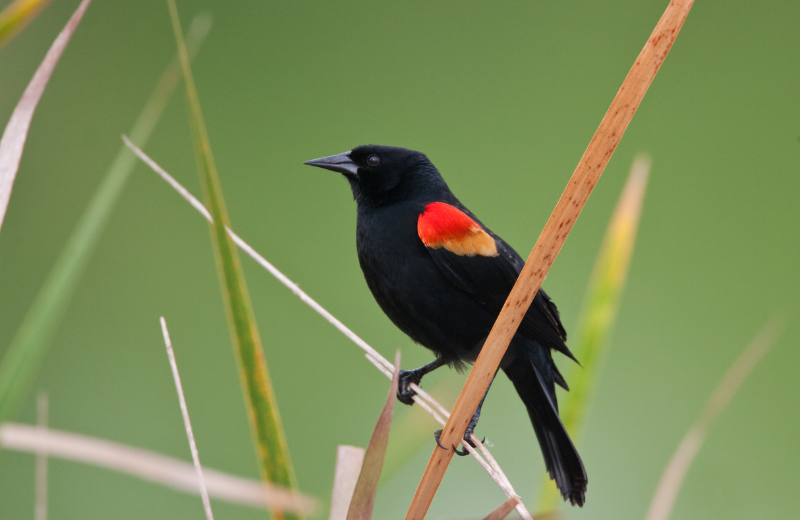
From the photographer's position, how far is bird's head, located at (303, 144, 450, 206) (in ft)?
5.10

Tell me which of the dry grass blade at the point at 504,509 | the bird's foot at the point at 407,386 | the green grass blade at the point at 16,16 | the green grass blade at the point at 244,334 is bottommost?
the bird's foot at the point at 407,386

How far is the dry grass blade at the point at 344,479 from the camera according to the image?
878 millimetres

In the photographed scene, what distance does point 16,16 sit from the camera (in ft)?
2.23

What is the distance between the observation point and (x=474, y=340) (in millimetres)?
1376

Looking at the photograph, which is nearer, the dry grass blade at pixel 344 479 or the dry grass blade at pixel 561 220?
the dry grass blade at pixel 561 220

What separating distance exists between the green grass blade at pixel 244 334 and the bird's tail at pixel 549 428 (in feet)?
2.30

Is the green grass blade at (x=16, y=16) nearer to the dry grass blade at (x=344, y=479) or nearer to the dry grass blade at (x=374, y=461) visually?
the dry grass blade at (x=374, y=461)

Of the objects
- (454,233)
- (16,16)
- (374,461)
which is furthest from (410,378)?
(16,16)

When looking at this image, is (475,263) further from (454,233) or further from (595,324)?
(595,324)

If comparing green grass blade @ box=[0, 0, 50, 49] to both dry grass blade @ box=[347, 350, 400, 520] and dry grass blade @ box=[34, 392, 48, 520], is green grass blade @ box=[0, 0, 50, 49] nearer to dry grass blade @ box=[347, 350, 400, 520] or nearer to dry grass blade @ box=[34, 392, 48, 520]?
dry grass blade @ box=[34, 392, 48, 520]

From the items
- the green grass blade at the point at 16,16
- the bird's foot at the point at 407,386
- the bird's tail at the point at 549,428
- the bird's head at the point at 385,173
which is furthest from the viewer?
the bird's head at the point at 385,173

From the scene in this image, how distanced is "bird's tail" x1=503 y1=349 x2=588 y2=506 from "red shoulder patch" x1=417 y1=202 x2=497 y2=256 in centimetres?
25

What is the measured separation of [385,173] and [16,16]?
997 millimetres

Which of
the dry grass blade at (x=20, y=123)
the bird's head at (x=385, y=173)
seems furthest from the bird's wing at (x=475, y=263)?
the dry grass blade at (x=20, y=123)
